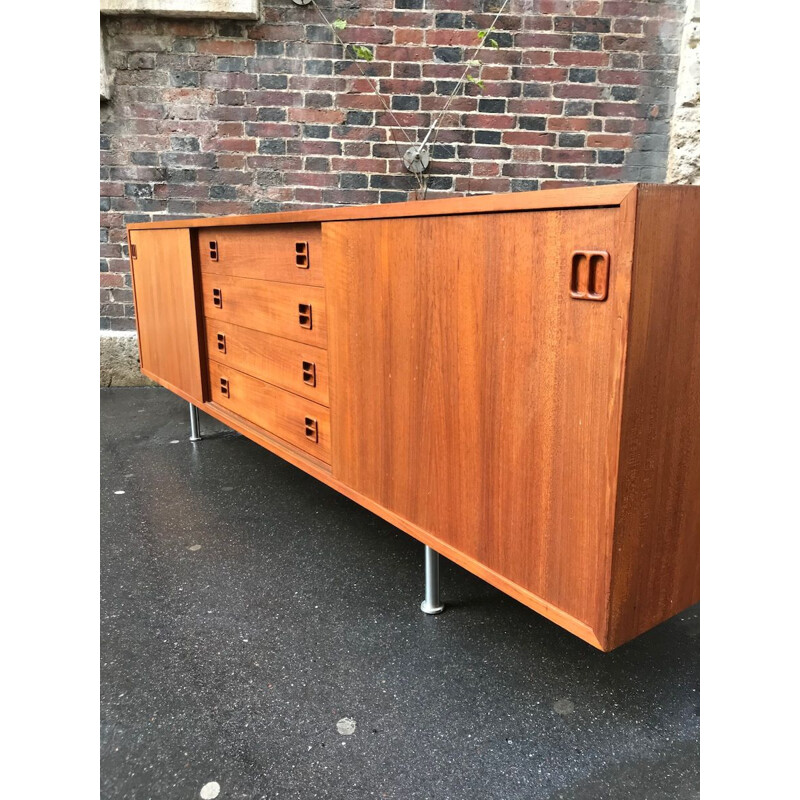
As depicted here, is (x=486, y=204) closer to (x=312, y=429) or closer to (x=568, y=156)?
(x=312, y=429)

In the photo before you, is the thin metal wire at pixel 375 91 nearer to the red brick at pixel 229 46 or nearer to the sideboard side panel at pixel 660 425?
the red brick at pixel 229 46

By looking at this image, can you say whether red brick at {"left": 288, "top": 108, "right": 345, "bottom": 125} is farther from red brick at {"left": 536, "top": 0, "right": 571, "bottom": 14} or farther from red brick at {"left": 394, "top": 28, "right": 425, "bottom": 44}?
red brick at {"left": 536, "top": 0, "right": 571, "bottom": 14}

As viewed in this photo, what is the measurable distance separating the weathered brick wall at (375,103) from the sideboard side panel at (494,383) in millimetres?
2033

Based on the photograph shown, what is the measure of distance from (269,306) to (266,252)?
15 cm

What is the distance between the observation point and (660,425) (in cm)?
92

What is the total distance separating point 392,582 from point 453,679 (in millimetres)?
393

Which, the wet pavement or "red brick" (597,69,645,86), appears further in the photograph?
"red brick" (597,69,645,86)

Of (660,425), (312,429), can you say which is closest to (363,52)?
(312,429)

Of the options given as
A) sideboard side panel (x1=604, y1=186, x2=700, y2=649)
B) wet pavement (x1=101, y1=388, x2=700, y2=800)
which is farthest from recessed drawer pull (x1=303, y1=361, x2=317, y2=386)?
sideboard side panel (x1=604, y1=186, x2=700, y2=649)

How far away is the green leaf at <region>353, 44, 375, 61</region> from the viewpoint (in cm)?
312

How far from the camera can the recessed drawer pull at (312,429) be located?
169cm

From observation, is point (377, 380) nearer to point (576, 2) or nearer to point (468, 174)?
point (468, 174)

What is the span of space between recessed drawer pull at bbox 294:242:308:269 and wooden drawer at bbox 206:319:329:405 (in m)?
0.20

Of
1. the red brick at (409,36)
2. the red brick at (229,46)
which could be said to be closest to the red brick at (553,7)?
the red brick at (409,36)
